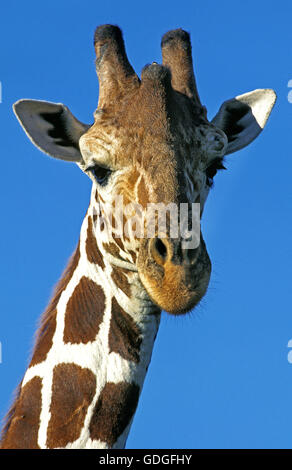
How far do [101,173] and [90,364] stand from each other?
5.34 ft

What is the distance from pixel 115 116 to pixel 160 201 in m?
1.12

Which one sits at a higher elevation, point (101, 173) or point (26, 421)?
point (101, 173)

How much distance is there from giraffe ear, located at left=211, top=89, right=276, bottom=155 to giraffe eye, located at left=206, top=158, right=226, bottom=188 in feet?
2.63

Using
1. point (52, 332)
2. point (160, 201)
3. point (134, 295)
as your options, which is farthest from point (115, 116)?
point (52, 332)

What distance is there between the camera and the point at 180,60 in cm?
770

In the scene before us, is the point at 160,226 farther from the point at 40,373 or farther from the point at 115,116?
the point at 40,373

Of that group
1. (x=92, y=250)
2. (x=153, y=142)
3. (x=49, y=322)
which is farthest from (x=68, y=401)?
(x=153, y=142)

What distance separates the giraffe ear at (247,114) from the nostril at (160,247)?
7.47ft

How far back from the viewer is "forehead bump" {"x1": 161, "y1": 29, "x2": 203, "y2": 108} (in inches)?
293

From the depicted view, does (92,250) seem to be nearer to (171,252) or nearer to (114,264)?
(114,264)

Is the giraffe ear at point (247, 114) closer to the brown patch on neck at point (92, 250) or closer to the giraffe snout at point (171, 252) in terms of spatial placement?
the brown patch on neck at point (92, 250)

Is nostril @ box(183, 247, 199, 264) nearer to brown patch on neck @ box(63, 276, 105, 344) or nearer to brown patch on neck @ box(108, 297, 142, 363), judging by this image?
brown patch on neck @ box(108, 297, 142, 363)

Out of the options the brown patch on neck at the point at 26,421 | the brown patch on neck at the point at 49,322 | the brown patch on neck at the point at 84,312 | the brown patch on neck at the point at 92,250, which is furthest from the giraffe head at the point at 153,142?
the brown patch on neck at the point at 26,421

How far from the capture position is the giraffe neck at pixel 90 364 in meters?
6.50
